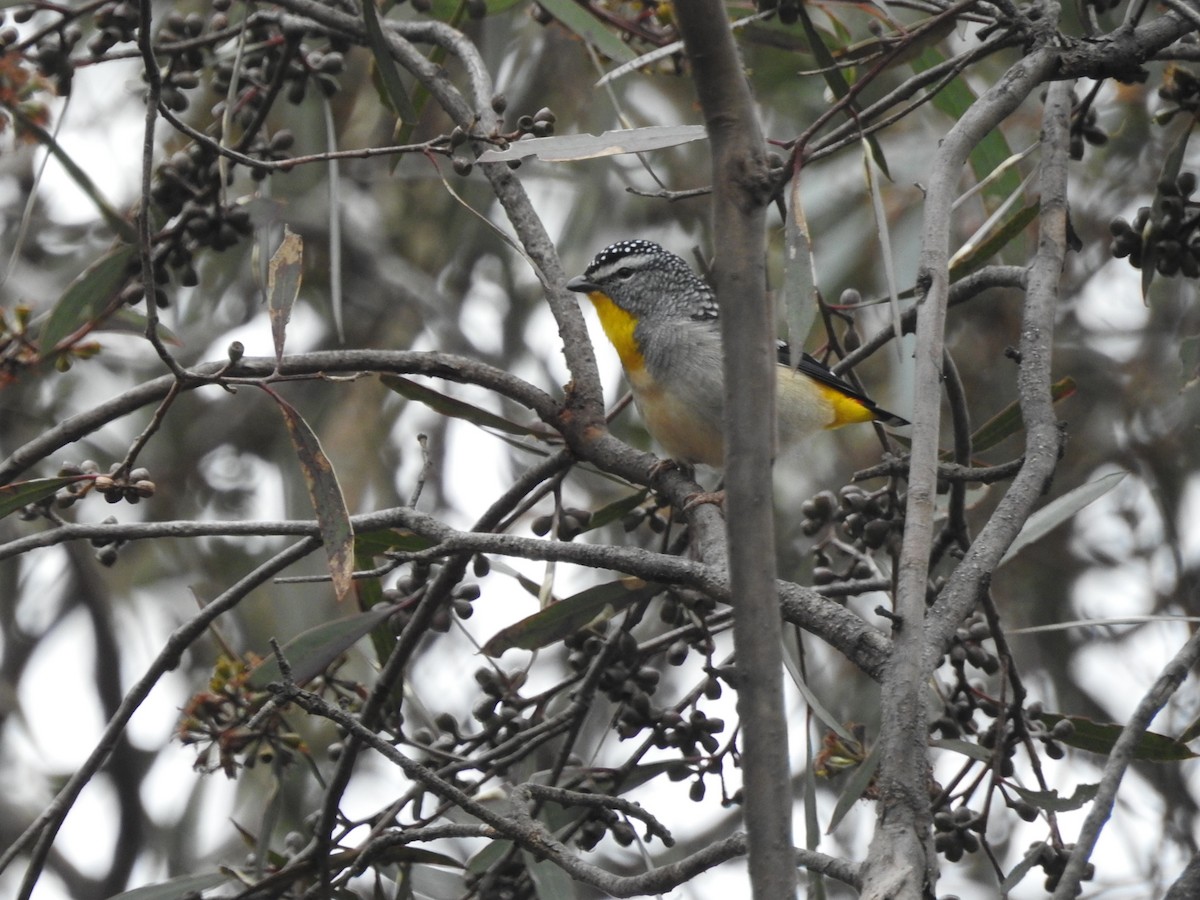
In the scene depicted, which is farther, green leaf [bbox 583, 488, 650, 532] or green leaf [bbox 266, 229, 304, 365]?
green leaf [bbox 583, 488, 650, 532]

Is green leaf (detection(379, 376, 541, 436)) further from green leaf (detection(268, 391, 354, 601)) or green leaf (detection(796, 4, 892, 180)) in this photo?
green leaf (detection(796, 4, 892, 180))

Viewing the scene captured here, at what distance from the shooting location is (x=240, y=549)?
596 cm

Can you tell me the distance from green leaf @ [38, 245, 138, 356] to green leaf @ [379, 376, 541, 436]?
85cm

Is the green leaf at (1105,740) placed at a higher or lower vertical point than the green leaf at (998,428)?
lower

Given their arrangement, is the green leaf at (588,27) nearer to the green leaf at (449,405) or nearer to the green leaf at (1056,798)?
the green leaf at (449,405)

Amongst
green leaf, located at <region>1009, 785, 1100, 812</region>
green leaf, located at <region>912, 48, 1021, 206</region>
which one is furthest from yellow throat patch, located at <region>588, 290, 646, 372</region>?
green leaf, located at <region>1009, 785, 1100, 812</region>

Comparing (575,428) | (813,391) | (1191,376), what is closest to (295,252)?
(575,428)

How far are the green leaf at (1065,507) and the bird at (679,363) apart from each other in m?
0.82

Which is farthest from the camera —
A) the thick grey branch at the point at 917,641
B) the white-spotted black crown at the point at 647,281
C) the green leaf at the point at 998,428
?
the white-spotted black crown at the point at 647,281

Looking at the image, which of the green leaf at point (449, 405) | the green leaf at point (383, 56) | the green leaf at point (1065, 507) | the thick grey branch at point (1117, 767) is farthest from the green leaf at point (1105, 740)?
the green leaf at point (383, 56)

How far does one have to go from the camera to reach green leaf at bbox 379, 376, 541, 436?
2717mm

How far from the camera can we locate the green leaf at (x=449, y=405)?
272 centimetres

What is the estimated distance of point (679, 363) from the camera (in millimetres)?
4070

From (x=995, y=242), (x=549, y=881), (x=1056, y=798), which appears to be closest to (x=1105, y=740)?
(x=1056, y=798)
